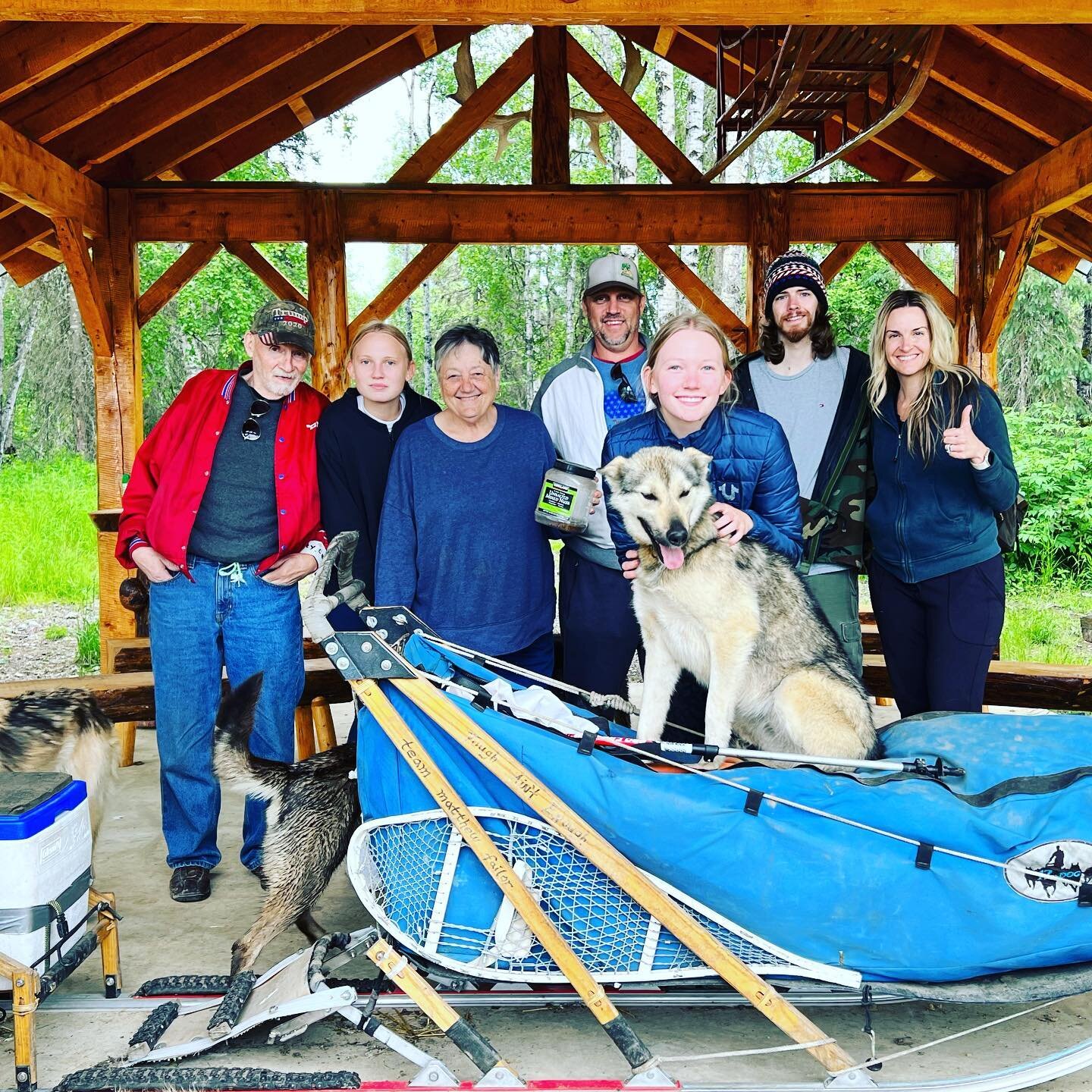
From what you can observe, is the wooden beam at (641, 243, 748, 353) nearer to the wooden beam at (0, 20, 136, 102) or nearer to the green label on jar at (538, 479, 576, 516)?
the wooden beam at (0, 20, 136, 102)

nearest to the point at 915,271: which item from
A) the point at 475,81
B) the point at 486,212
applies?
the point at 486,212

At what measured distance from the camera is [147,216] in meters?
7.14

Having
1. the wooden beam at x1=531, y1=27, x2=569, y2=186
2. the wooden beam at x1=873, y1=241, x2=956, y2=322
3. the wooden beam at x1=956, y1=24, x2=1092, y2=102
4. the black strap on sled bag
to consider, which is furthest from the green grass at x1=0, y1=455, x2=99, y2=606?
the black strap on sled bag

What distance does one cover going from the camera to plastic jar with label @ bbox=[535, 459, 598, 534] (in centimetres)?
306

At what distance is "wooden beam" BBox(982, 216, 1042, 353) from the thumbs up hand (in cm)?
416

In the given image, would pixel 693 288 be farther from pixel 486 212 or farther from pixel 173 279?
pixel 173 279

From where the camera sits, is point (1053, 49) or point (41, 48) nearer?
point (41, 48)

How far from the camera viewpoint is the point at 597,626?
11.8 ft

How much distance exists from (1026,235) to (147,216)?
579cm

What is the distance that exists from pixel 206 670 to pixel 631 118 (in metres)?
5.33

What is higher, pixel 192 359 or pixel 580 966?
pixel 192 359

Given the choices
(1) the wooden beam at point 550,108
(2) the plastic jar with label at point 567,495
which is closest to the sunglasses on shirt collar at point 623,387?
(2) the plastic jar with label at point 567,495

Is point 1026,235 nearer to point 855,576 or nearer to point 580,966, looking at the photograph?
point 855,576

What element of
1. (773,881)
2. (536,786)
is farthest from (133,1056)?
(773,881)
